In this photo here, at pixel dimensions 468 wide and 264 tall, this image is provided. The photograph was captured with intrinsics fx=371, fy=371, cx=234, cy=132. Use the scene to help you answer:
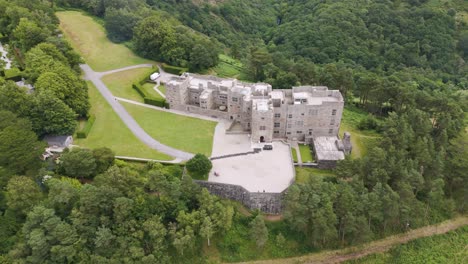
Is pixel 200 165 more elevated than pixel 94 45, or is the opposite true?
pixel 94 45

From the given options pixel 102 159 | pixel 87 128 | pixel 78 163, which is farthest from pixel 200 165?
pixel 87 128

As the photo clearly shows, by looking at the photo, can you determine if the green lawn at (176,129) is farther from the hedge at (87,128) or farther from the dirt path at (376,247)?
the dirt path at (376,247)

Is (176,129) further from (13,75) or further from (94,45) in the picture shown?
(94,45)

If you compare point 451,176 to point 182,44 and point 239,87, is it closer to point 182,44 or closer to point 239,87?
point 239,87

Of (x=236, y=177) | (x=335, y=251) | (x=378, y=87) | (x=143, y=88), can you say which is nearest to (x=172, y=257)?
(x=236, y=177)

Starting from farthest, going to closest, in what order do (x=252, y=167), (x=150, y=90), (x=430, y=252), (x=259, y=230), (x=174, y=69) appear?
1. (x=174, y=69)
2. (x=150, y=90)
3. (x=252, y=167)
4. (x=430, y=252)
5. (x=259, y=230)

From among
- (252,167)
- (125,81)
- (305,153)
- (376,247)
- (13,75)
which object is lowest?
(376,247)
